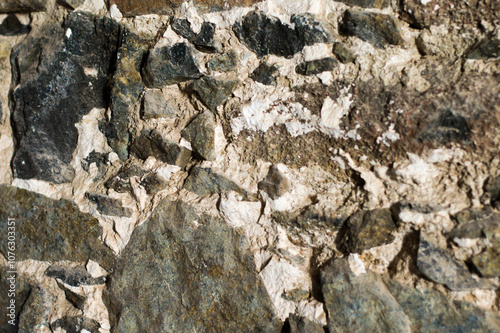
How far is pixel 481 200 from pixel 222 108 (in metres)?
0.82

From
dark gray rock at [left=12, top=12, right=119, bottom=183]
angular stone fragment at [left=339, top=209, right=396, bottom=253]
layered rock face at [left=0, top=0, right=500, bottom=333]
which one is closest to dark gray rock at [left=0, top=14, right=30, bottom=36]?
layered rock face at [left=0, top=0, right=500, bottom=333]

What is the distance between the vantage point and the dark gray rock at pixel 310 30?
1211 mm

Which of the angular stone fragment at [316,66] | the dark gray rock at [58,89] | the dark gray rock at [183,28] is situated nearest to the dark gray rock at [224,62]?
the dark gray rock at [183,28]

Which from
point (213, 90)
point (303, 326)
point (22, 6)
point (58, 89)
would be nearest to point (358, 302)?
point (303, 326)

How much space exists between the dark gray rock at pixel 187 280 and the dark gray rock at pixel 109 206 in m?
0.09

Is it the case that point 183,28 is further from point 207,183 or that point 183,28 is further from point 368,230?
point 368,230

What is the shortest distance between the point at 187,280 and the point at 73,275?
52 centimetres

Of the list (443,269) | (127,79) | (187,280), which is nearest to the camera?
(443,269)

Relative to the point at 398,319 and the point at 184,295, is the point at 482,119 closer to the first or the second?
the point at 398,319

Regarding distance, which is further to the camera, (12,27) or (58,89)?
(12,27)

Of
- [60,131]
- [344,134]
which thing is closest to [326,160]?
[344,134]

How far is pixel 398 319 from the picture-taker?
Result: 1.12 metres

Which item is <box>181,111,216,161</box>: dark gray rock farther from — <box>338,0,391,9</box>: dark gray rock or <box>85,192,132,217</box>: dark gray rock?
<box>338,0,391,9</box>: dark gray rock

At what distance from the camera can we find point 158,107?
146cm
